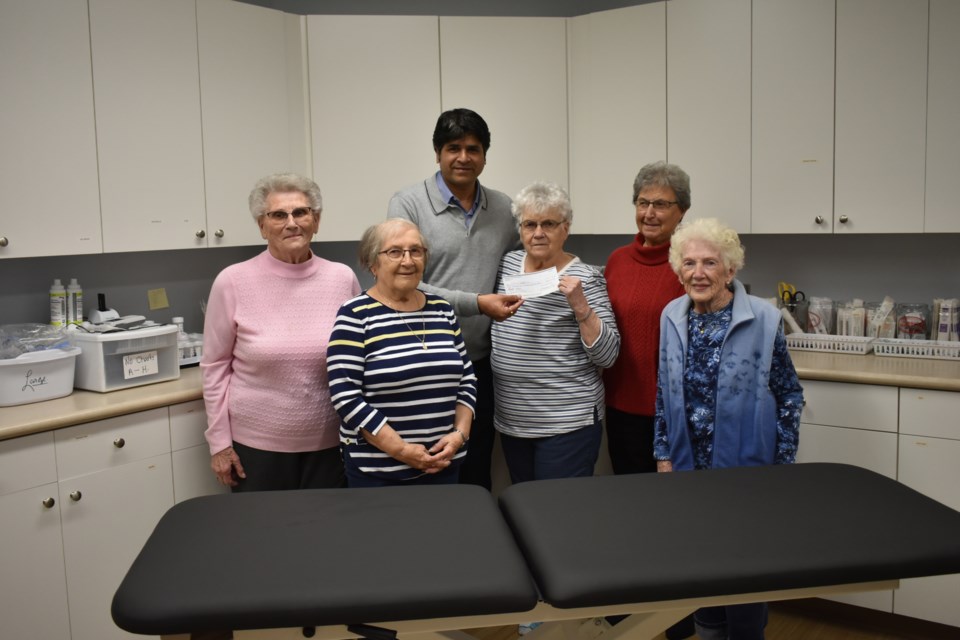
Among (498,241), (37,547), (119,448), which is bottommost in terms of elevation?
(37,547)

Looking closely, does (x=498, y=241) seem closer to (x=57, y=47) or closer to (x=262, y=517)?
(x=262, y=517)

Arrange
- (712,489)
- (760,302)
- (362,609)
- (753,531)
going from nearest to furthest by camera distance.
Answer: (362,609)
(753,531)
(712,489)
(760,302)

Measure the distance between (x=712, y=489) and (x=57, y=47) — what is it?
2265mm

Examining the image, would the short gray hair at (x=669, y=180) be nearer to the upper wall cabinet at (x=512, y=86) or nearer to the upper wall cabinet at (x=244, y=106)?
the upper wall cabinet at (x=512, y=86)

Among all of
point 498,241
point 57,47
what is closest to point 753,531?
point 498,241

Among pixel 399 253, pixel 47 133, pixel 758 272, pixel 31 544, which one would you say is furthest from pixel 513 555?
pixel 758 272

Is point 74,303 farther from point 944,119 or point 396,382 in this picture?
point 944,119

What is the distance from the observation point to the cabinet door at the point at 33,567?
7.14ft

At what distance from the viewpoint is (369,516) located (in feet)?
4.79

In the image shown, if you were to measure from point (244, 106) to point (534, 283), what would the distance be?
4.85 ft

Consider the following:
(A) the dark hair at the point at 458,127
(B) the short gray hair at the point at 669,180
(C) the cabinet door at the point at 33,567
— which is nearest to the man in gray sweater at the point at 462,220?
(A) the dark hair at the point at 458,127

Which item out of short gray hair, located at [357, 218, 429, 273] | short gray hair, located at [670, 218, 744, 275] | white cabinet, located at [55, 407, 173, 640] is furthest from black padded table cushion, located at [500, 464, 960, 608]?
white cabinet, located at [55, 407, 173, 640]

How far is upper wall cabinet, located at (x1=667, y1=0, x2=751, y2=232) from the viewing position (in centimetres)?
298

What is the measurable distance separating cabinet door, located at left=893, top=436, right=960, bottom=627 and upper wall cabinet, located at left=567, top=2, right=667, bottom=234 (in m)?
1.27
